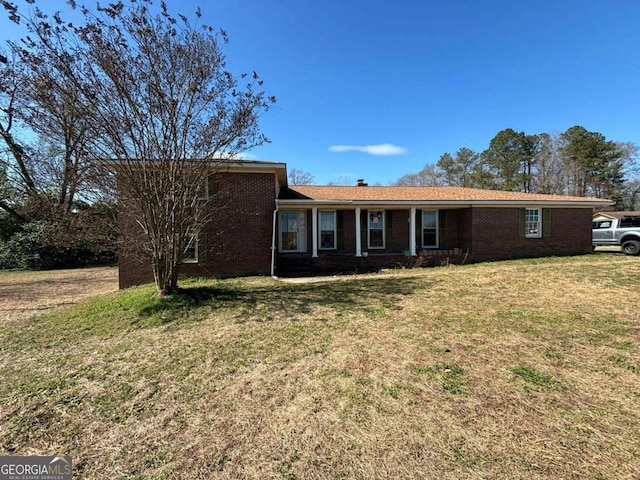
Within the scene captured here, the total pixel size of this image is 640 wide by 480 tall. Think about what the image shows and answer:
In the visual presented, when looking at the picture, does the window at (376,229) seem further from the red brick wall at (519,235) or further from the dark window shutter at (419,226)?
the red brick wall at (519,235)

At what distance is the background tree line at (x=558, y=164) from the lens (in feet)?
107

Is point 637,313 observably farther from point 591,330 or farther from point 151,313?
point 151,313

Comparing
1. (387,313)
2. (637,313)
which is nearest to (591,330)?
(637,313)

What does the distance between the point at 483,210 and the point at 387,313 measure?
9.51 m

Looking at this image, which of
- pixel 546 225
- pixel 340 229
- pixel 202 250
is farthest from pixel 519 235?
pixel 202 250

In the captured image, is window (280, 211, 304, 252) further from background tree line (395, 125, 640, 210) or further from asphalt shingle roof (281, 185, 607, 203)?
background tree line (395, 125, 640, 210)

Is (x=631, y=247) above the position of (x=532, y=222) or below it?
below

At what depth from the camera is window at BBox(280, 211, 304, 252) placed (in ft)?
42.8

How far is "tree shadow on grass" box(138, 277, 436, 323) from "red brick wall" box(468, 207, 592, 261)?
575 cm

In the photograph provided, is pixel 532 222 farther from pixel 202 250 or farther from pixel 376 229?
pixel 202 250

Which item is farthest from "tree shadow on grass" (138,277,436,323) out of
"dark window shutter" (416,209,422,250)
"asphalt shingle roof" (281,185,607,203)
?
"dark window shutter" (416,209,422,250)

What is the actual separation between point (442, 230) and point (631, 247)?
8.19 m

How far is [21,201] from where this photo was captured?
61.3 feet

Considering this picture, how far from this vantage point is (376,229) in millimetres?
13852
